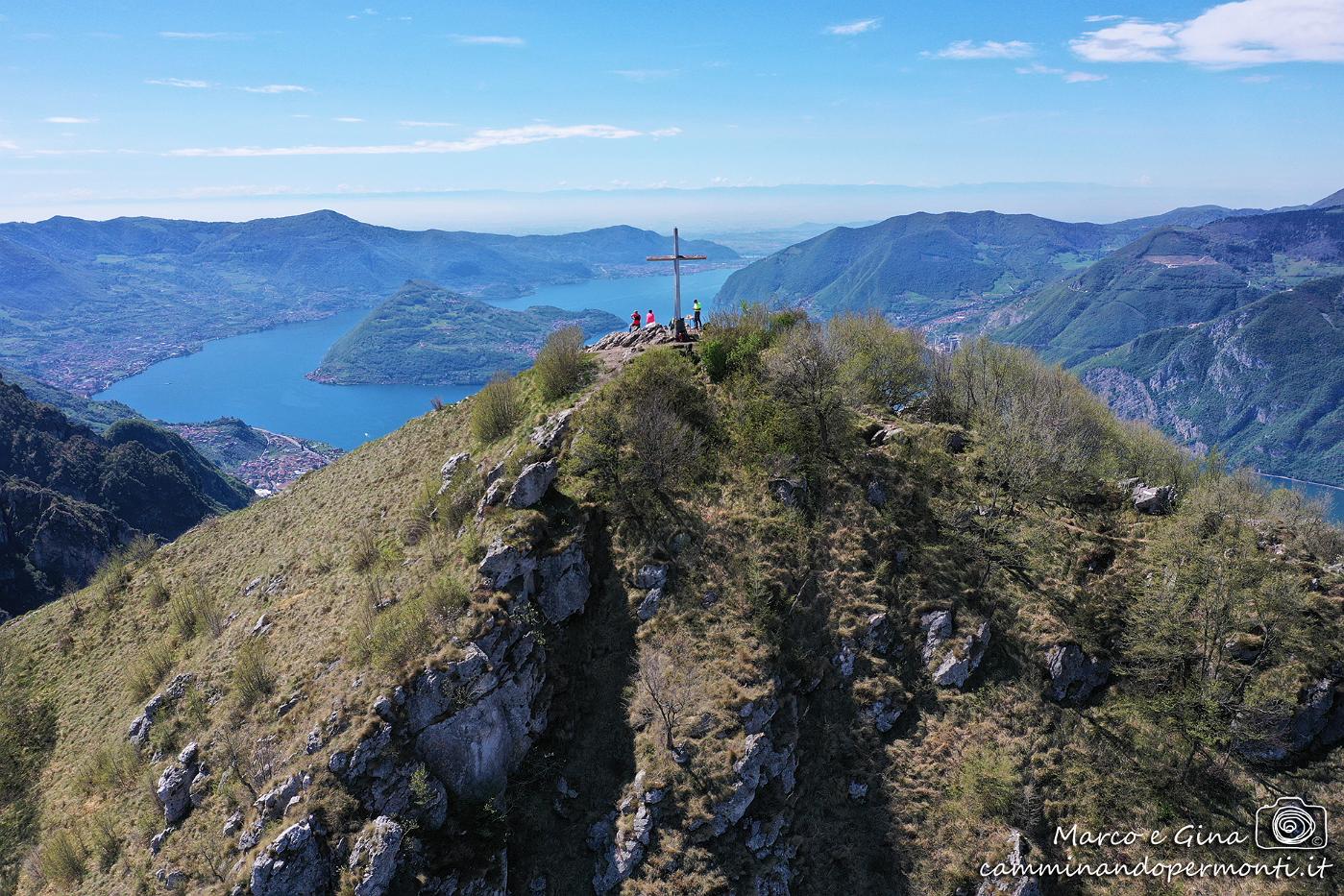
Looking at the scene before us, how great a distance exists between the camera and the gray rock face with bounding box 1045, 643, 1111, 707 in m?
32.0

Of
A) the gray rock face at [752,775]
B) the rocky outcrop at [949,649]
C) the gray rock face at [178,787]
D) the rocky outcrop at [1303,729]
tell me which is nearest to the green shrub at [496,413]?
the gray rock face at [178,787]

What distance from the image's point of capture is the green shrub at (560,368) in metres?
47.8

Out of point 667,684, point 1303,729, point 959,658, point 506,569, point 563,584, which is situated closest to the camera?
point 1303,729

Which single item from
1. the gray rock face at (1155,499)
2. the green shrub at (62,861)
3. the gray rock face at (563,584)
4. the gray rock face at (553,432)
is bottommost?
the green shrub at (62,861)

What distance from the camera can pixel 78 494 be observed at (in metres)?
156

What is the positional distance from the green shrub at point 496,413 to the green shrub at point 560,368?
2656 millimetres

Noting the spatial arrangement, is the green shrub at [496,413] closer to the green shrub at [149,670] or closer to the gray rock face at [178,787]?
the green shrub at [149,670]

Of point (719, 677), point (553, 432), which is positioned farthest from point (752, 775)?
point (553, 432)

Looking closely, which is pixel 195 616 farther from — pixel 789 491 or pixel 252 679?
pixel 789 491

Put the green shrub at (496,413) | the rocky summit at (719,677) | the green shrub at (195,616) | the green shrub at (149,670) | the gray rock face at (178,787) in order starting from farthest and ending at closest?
the green shrub at (496,413) < the green shrub at (195,616) < the green shrub at (149,670) < the gray rock face at (178,787) < the rocky summit at (719,677)

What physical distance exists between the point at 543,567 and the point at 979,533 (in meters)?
27.5

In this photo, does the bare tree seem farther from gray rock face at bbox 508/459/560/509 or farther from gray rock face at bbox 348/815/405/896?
gray rock face at bbox 348/815/405/896

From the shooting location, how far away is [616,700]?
32406mm

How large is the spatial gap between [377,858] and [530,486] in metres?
19.2
